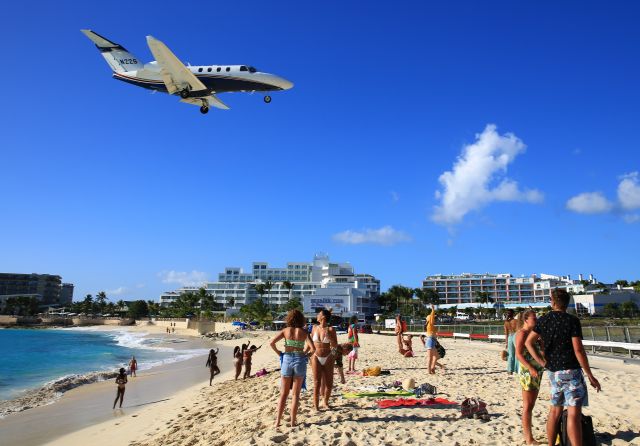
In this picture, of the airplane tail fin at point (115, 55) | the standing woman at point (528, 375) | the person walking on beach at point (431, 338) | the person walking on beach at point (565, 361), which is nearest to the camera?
the person walking on beach at point (565, 361)

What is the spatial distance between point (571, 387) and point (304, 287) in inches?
4966

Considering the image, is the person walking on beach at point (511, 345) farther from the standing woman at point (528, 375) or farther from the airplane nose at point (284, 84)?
the airplane nose at point (284, 84)

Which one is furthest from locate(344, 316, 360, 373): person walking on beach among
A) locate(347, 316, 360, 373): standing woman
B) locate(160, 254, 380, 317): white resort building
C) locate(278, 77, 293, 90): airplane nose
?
locate(160, 254, 380, 317): white resort building

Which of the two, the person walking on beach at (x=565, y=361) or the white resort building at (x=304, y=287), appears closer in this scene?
the person walking on beach at (x=565, y=361)

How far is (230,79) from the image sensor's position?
23.7m

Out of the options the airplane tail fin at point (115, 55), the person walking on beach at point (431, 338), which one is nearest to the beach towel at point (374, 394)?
the person walking on beach at point (431, 338)

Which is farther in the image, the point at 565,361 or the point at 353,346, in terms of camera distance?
the point at 353,346

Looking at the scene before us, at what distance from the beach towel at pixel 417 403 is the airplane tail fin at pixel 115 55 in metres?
25.2

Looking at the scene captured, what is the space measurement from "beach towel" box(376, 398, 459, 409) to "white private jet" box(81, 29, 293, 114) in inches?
758

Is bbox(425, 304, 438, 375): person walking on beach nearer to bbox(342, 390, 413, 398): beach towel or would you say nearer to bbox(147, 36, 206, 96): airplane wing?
bbox(342, 390, 413, 398): beach towel

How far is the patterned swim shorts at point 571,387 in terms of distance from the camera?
4145 mm

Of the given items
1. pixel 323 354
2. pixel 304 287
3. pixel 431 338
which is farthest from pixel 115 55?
pixel 304 287

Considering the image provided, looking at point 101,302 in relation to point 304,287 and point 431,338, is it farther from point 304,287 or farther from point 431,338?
point 431,338

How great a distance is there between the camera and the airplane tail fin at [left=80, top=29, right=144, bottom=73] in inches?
1047
